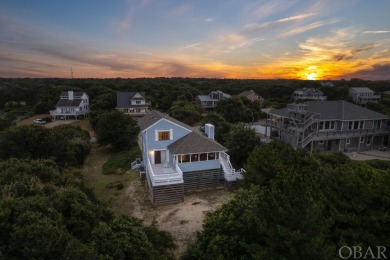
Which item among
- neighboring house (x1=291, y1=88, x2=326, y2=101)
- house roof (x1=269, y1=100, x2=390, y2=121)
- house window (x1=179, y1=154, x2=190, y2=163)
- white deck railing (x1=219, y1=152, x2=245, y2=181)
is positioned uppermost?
neighboring house (x1=291, y1=88, x2=326, y2=101)

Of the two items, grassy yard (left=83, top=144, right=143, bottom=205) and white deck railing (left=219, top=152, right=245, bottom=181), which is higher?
white deck railing (left=219, top=152, right=245, bottom=181)

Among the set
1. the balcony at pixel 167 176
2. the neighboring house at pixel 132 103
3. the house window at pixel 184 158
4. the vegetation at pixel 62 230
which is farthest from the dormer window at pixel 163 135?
the neighboring house at pixel 132 103

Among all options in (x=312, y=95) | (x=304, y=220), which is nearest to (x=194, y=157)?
(x=304, y=220)

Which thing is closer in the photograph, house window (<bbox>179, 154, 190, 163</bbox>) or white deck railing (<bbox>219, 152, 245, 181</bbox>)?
house window (<bbox>179, 154, 190, 163</bbox>)

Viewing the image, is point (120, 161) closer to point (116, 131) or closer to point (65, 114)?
point (116, 131)

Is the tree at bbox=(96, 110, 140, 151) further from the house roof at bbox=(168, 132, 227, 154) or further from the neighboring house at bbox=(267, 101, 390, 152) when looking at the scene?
the neighboring house at bbox=(267, 101, 390, 152)

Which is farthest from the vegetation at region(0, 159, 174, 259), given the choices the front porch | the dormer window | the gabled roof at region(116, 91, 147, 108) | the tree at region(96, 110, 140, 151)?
the front porch

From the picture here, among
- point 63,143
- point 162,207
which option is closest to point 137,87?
point 63,143
